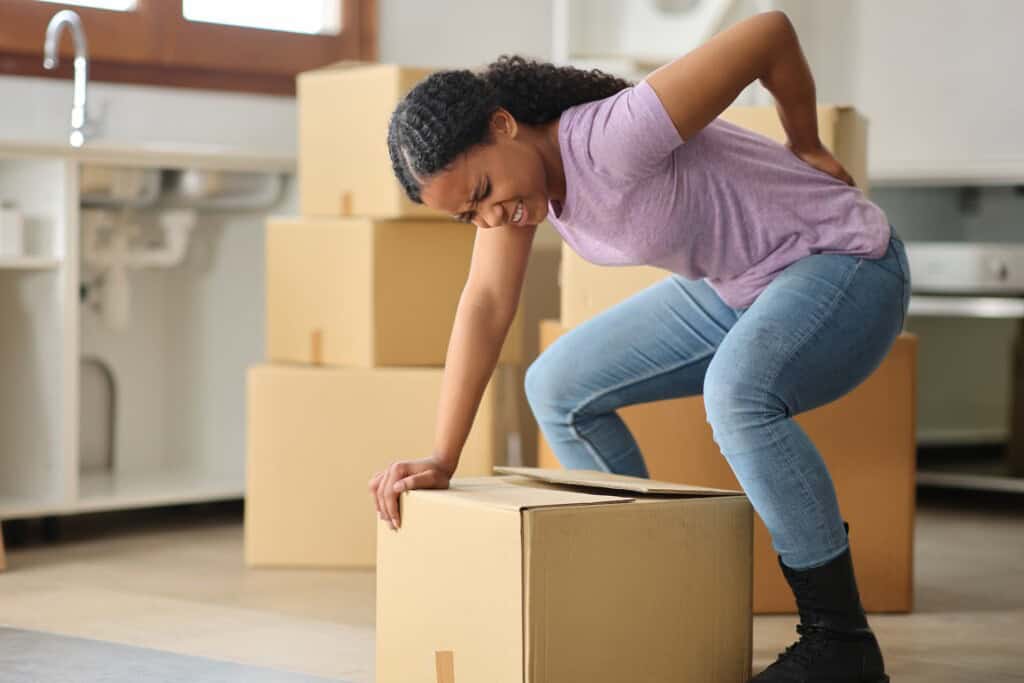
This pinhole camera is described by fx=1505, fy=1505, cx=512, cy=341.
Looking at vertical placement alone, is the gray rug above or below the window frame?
below

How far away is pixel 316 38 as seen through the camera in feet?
11.8

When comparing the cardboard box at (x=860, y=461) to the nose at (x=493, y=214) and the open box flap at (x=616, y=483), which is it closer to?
the open box flap at (x=616, y=483)

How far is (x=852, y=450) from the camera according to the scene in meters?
2.29

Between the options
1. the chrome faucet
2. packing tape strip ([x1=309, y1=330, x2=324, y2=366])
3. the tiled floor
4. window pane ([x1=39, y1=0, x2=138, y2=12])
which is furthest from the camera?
window pane ([x1=39, y1=0, x2=138, y2=12])

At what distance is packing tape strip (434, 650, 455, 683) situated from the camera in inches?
62.7

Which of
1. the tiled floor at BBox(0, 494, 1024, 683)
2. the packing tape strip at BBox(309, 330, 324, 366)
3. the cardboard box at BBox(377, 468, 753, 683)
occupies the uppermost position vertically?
the packing tape strip at BBox(309, 330, 324, 366)

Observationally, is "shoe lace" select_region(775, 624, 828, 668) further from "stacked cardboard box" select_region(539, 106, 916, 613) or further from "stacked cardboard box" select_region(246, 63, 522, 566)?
"stacked cardboard box" select_region(246, 63, 522, 566)

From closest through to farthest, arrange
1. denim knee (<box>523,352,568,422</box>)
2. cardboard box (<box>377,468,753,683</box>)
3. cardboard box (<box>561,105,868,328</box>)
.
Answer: cardboard box (<box>377,468,753,683</box>), denim knee (<box>523,352,568,422</box>), cardboard box (<box>561,105,868,328</box>)

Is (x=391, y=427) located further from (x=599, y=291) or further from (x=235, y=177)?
(x=235, y=177)

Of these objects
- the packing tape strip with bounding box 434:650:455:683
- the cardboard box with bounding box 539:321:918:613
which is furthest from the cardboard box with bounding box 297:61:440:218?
the packing tape strip with bounding box 434:650:455:683

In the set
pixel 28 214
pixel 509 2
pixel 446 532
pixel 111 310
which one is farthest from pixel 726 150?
pixel 509 2

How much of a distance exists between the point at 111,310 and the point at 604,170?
189 centimetres

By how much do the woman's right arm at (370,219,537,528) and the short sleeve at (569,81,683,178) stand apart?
0.58ft

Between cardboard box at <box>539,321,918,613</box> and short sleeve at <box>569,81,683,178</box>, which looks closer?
short sleeve at <box>569,81,683,178</box>
